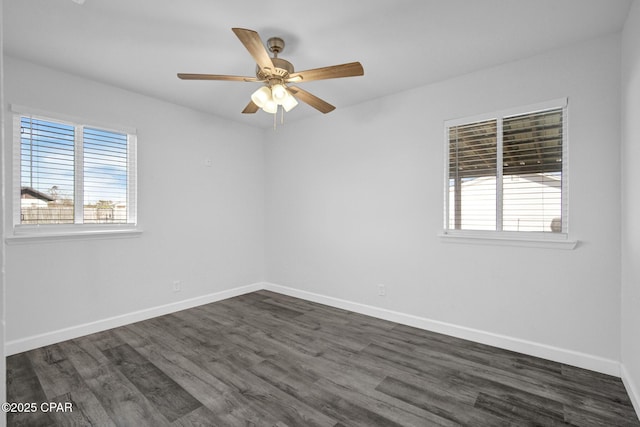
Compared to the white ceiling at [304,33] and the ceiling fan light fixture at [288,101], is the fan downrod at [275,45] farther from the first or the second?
the ceiling fan light fixture at [288,101]

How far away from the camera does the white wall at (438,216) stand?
2.61 meters

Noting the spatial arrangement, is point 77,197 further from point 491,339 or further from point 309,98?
Result: point 491,339

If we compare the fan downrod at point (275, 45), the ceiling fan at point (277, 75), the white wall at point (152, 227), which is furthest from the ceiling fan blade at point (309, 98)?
the white wall at point (152, 227)

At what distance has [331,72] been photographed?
7.79 ft

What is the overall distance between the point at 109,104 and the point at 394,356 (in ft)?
12.0

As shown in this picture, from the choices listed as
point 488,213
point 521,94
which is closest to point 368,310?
point 488,213

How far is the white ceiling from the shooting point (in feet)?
7.38

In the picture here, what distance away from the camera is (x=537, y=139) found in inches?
114

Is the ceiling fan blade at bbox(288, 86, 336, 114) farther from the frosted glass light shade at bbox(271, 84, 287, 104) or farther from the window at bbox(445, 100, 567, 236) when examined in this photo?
the window at bbox(445, 100, 567, 236)

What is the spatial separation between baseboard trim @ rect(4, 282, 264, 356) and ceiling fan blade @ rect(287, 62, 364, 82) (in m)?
2.98

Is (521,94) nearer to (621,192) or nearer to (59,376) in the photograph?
(621,192)

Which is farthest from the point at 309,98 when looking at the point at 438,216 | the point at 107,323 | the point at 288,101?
the point at 107,323

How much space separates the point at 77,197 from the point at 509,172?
4051mm

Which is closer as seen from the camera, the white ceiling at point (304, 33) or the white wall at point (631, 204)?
the white wall at point (631, 204)
